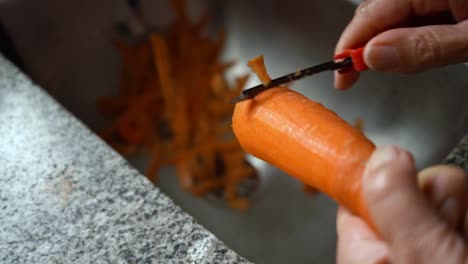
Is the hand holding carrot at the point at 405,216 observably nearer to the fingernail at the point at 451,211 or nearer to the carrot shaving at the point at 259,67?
the fingernail at the point at 451,211

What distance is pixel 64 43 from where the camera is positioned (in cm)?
98

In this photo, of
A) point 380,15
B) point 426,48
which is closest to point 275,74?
point 380,15

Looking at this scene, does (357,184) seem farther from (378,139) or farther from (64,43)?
(64,43)

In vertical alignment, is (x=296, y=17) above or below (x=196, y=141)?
above

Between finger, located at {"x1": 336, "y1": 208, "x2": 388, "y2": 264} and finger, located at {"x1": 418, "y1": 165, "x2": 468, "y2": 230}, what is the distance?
0.19 ft

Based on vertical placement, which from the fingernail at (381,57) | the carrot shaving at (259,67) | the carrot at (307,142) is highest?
the fingernail at (381,57)

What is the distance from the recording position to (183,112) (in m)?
0.96

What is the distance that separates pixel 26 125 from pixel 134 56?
44 centimetres

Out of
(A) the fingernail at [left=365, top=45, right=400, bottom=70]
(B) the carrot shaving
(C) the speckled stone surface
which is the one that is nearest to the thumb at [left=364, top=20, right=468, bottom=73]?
(A) the fingernail at [left=365, top=45, right=400, bottom=70]

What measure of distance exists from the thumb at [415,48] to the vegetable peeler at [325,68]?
0.6 inches

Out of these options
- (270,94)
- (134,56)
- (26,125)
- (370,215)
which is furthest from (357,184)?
(134,56)

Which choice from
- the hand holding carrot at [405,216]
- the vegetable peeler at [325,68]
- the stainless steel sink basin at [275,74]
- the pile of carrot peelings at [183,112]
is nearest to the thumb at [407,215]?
the hand holding carrot at [405,216]

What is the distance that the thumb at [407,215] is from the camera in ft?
1.17

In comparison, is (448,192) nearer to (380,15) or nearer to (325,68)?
(325,68)
